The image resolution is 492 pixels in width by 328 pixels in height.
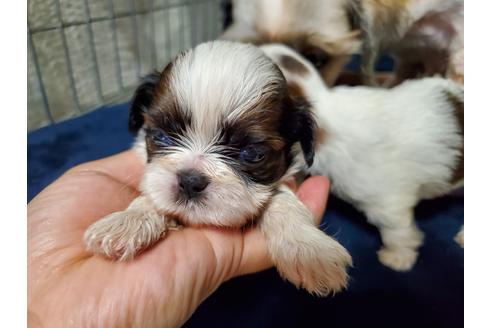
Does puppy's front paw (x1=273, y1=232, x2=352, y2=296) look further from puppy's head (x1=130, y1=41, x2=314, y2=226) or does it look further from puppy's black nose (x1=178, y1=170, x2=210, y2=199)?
puppy's black nose (x1=178, y1=170, x2=210, y2=199)

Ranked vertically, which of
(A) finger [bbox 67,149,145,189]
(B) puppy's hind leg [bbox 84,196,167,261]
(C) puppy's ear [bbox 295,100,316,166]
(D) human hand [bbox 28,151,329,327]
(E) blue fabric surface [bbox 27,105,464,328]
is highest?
(C) puppy's ear [bbox 295,100,316,166]

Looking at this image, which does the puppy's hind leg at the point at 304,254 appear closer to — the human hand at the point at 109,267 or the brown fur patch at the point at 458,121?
the human hand at the point at 109,267

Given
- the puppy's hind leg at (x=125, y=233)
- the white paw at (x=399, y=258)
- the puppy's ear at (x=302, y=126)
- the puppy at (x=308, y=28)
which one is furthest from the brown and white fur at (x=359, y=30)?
the puppy's hind leg at (x=125, y=233)

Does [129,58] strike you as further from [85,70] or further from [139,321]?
[139,321]

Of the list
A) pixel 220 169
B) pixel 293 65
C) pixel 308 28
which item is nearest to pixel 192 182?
pixel 220 169

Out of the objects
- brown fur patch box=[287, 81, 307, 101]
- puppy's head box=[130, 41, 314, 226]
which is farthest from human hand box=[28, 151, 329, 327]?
brown fur patch box=[287, 81, 307, 101]

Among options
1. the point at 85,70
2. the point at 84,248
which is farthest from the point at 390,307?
the point at 85,70
